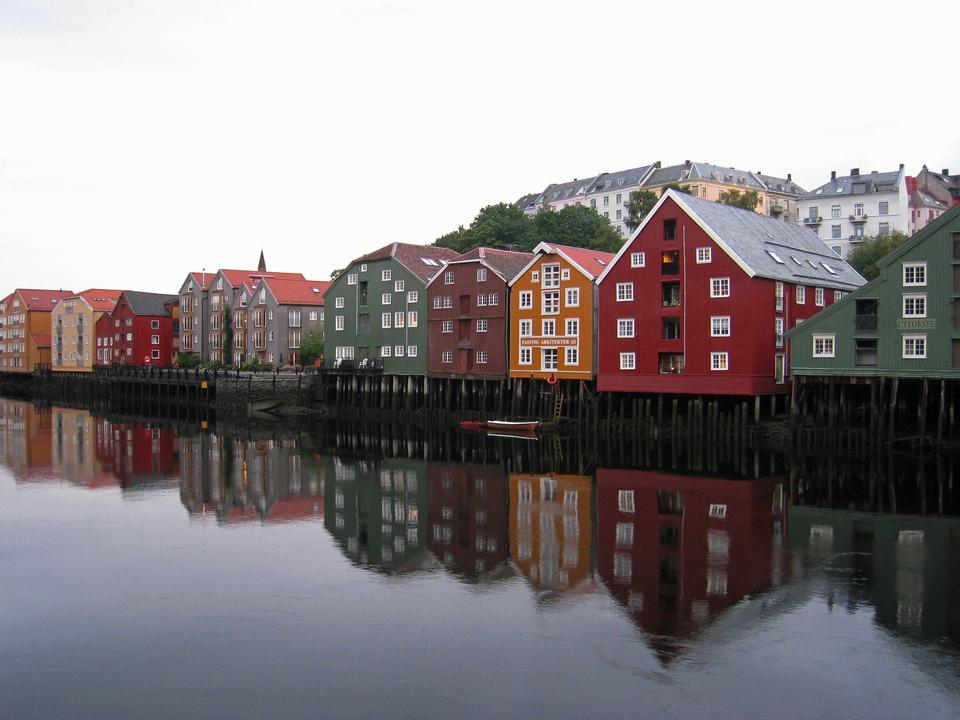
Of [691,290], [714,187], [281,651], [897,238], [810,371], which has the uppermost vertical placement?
[714,187]

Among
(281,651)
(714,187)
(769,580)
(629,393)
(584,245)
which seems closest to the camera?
(281,651)

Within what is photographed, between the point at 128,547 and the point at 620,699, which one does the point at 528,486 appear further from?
the point at 620,699

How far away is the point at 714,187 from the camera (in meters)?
97.9

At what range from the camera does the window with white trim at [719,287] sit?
43.5 metres

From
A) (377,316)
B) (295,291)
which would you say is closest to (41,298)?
(295,291)

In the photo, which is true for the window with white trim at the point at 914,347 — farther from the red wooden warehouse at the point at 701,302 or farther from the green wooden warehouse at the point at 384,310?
the green wooden warehouse at the point at 384,310

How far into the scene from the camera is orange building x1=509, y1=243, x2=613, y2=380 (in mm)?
50500

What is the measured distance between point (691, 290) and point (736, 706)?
1339 inches

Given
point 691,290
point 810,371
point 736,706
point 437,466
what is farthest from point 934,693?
point 691,290

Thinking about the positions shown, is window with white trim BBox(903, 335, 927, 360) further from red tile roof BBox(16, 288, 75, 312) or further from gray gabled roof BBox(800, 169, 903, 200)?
red tile roof BBox(16, 288, 75, 312)

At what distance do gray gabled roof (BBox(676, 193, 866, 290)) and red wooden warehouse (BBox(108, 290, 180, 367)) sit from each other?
68908 millimetres

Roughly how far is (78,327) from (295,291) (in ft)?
132

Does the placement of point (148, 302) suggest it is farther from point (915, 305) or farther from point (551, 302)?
point (915, 305)

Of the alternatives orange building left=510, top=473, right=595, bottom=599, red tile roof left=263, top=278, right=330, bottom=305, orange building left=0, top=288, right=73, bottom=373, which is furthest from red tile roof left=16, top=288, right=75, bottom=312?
orange building left=510, top=473, right=595, bottom=599
